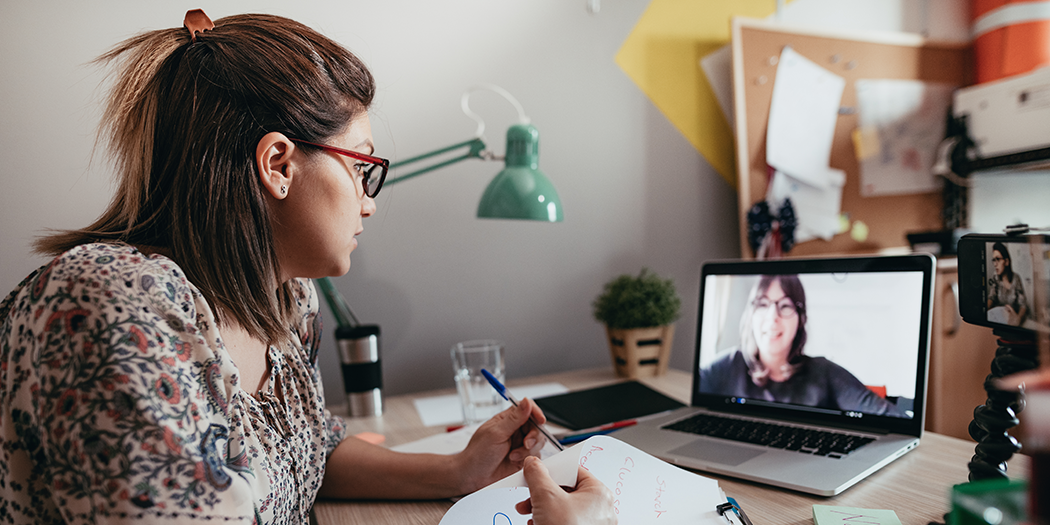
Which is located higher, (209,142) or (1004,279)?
(209,142)

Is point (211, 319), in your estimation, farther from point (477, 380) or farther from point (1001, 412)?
point (1001, 412)

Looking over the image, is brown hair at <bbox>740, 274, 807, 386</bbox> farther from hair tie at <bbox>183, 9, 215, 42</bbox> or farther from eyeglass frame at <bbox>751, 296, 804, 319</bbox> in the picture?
hair tie at <bbox>183, 9, 215, 42</bbox>

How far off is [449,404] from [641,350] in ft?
1.51

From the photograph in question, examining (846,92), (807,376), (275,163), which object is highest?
(846,92)

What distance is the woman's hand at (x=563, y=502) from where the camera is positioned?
51 centimetres

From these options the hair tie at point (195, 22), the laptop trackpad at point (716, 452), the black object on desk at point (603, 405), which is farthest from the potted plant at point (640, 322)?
the hair tie at point (195, 22)

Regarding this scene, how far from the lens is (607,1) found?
1.56 m

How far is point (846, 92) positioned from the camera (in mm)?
1812

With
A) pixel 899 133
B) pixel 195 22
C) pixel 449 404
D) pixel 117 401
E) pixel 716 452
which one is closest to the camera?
pixel 117 401

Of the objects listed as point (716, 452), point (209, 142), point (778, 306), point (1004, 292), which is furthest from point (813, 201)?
point (209, 142)

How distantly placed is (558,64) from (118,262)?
3.98ft

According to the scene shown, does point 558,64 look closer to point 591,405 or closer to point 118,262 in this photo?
point 591,405

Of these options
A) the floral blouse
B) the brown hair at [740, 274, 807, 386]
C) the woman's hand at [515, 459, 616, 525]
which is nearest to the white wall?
the brown hair at [740, 274, 807, 386]

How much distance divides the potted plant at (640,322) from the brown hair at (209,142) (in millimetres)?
863
